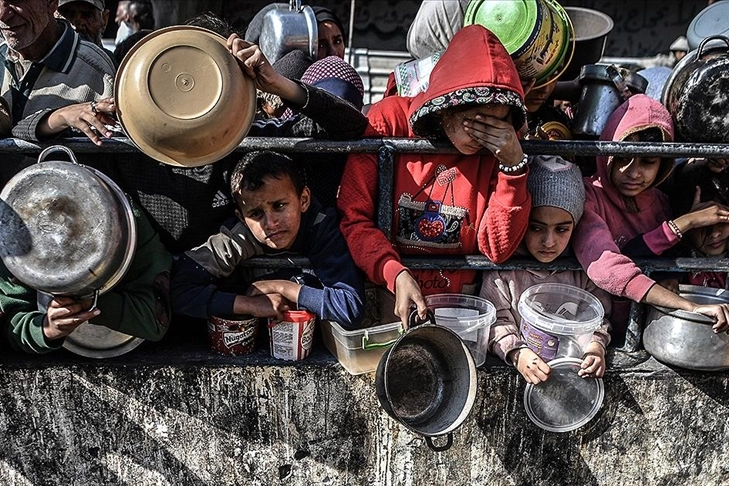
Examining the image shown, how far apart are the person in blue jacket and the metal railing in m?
0.08

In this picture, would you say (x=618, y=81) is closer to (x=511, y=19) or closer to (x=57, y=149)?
(x=511, y=19)

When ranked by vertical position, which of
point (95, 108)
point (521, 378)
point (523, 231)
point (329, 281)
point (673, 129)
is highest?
point (95, 108)

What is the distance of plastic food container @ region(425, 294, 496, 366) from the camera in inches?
96.6

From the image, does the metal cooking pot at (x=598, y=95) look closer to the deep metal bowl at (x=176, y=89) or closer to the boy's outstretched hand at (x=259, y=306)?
the boy's outstretched hand at (x=259, y=306)

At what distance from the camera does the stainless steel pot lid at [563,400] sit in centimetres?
250

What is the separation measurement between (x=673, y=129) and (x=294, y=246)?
1.54m

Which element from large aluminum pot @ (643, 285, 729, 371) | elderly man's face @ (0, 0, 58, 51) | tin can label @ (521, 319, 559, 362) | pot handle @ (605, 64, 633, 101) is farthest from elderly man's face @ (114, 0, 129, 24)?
large aluminum pot @ (643, 285, 729, 371)

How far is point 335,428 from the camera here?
2.54 meters

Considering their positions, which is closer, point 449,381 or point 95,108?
point 95,108

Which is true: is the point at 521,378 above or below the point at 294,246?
below

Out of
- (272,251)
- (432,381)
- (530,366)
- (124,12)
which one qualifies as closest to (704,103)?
(530,366)

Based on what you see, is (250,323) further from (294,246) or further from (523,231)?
(523,231)

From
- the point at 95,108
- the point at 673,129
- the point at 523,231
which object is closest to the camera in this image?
the point at 95,108

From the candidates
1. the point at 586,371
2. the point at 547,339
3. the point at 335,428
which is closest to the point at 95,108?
the point at 335,428
